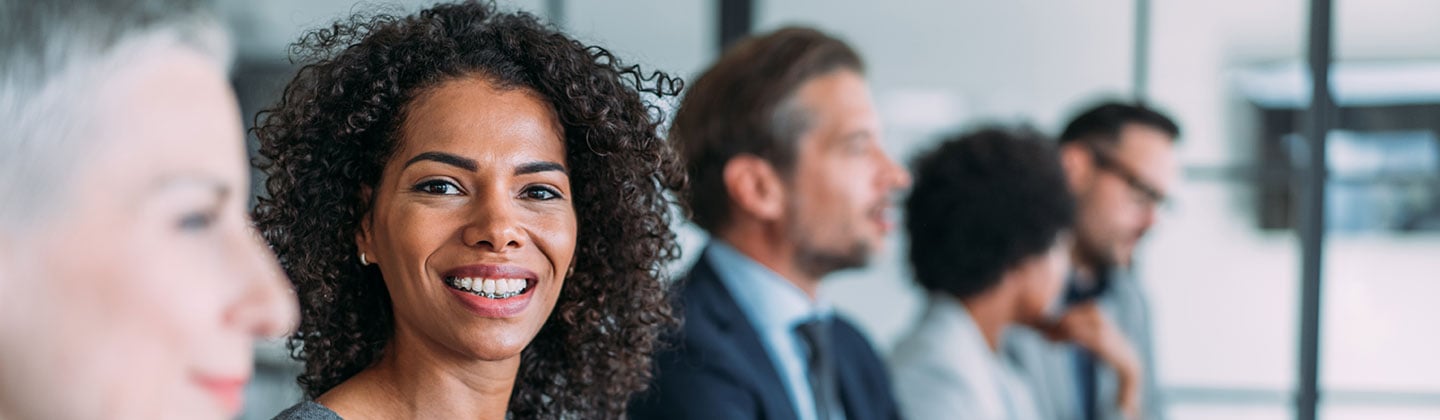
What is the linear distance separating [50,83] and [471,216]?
0.59 metres

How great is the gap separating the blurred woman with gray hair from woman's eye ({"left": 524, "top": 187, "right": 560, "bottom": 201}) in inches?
22.6

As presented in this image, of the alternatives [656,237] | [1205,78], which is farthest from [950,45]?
[656,237]

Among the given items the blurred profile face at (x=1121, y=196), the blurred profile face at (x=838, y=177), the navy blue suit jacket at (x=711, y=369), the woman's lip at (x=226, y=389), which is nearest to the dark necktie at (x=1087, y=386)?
the blurred profile face at (x=1121, y=196)

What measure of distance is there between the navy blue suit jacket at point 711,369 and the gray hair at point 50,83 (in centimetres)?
122

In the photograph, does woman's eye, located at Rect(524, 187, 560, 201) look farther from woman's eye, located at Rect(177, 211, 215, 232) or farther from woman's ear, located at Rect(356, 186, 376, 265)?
woman's eye, located at Rect(177, 211, 215, 232)

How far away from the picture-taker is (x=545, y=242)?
1.25 metres

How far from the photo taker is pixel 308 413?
3.92ft

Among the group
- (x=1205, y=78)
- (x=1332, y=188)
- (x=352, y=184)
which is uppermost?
(x=352, y=184)

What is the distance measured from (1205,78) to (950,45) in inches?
45.3

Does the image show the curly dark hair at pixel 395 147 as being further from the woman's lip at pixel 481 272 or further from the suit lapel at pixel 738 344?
the suit lapel at pixel 738 344

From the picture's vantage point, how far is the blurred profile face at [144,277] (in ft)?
2.00

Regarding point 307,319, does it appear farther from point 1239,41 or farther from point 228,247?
point 1239,41

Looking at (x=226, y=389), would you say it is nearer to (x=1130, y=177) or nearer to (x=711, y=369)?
(x=711, y=369)

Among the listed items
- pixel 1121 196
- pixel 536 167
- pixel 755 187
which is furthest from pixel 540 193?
pixel 1121 196
